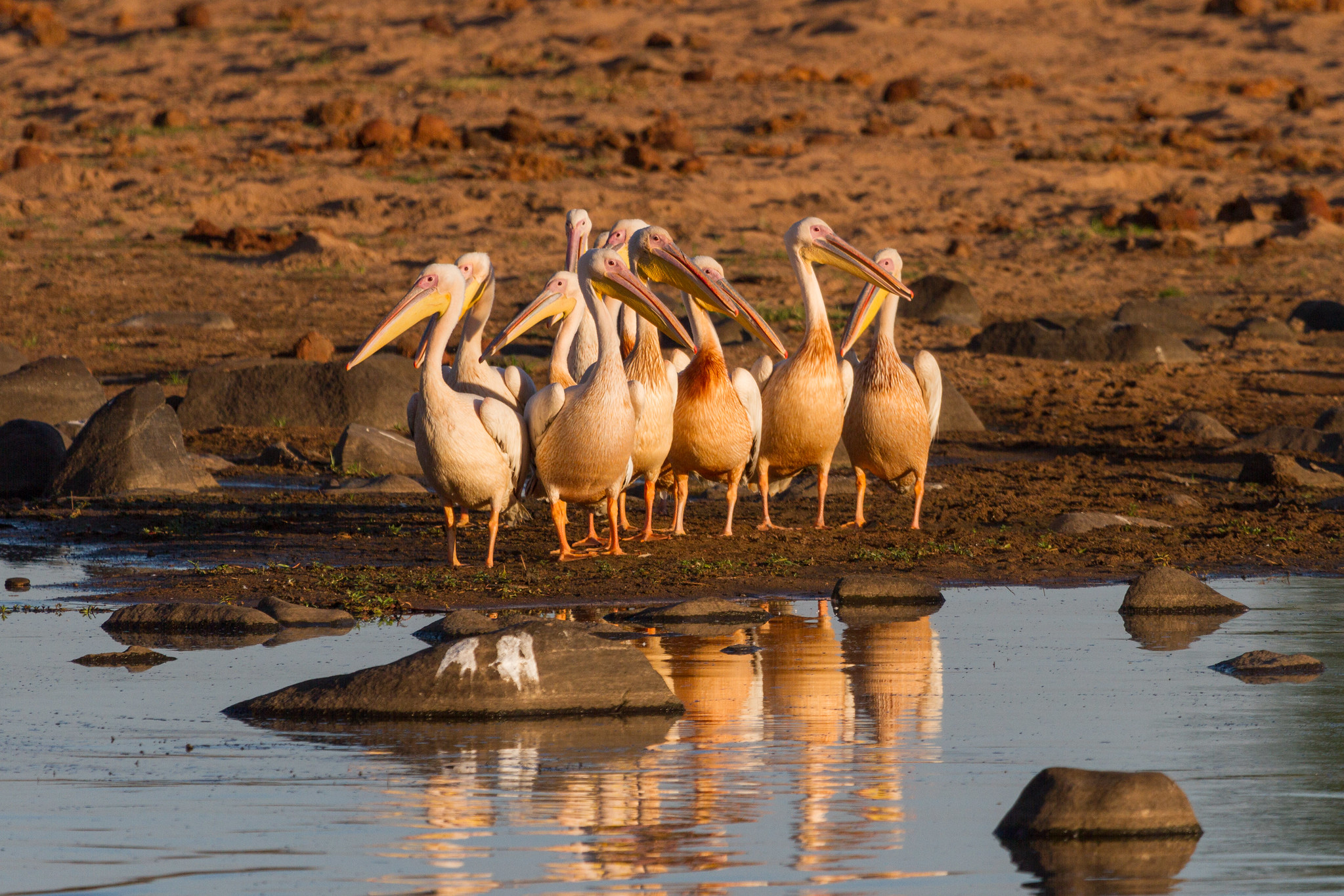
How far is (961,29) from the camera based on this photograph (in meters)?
33.8

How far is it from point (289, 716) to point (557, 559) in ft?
11.0

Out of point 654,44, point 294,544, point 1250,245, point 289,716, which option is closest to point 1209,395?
point 1250,245

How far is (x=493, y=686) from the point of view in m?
5.55

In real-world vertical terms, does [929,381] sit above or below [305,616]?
above

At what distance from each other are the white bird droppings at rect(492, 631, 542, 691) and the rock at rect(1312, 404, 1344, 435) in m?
9.29

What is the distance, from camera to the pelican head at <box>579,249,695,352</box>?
889 centimetres

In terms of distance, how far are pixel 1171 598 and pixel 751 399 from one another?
2907 mm

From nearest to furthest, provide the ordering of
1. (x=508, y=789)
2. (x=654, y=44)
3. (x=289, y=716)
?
1. (x=508, y=789)
2. (x=289, y=716)
3. (x=654, y=44)

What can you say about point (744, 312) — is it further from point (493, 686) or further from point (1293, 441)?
point (1293, 441)

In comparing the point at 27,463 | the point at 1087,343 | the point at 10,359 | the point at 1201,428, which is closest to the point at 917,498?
the point at 1201,428

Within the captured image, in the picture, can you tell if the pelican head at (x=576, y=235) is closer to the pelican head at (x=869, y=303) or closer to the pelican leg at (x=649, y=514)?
the pelican head at (x=869, y=303)

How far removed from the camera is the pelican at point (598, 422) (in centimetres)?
859

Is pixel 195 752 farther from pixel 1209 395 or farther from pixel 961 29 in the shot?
pixel 961 29

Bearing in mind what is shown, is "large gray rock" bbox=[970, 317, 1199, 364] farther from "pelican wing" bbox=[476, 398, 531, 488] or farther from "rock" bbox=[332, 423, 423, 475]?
"pelican wing" bbox=[476, 398, 531, 488]
